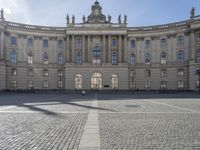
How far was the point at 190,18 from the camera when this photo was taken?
290 ft

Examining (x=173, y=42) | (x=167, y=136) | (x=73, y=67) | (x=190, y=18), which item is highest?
(x=190, y=18)

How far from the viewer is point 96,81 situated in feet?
319

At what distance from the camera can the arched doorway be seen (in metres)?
96.6

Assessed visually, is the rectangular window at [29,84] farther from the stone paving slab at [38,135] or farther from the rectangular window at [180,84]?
the stone paving slab at [38,135]

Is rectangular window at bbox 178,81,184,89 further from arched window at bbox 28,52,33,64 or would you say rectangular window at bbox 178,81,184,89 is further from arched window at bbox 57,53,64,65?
arched window at bbox 28,52,33,64

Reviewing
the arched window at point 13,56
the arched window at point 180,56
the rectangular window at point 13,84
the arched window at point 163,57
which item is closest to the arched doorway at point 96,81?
the arched window at point 163,57

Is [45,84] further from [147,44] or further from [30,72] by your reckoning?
[147,44]

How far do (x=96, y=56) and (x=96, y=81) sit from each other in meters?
8.41

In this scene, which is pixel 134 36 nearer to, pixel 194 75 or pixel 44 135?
pixel 194 75

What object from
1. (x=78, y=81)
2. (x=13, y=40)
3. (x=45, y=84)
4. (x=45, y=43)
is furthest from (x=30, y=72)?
(x=78, y=81)

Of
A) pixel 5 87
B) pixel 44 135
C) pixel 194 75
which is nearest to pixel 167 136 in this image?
pixel 44 135

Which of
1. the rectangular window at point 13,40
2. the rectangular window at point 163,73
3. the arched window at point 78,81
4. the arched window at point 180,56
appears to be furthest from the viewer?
the arched window at point 78,81

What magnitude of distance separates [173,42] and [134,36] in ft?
43.5

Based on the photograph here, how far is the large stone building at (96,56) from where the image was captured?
93.2 meters
